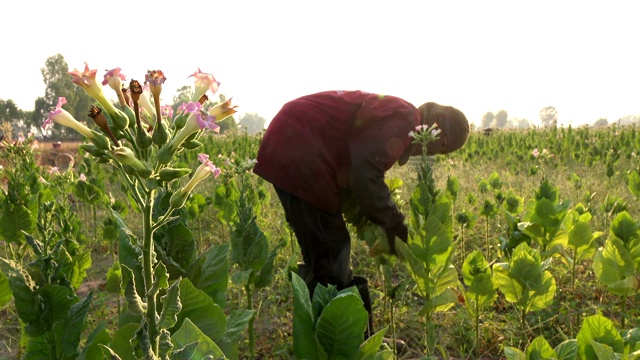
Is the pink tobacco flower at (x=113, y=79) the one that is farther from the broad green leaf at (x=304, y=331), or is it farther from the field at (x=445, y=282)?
the broad green leaf at (x=304, y=331)

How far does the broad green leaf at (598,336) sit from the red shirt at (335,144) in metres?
1.18

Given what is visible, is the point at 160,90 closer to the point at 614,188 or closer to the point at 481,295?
the point at 481,295

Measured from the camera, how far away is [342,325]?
1256mm

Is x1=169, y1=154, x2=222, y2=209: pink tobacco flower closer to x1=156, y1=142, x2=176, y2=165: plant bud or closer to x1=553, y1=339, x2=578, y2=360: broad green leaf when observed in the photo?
x1=156, y1=142, x2=176, y2=165: plant bud

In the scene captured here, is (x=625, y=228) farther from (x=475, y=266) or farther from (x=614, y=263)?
(x=475, y=266)

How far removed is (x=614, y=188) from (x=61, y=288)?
22.2 feet

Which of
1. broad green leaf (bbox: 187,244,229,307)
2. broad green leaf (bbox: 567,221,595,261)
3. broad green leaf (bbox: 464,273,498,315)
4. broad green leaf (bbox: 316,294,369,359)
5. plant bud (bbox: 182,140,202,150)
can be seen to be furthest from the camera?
broad green leaf (bbox: 567,221,595,261)

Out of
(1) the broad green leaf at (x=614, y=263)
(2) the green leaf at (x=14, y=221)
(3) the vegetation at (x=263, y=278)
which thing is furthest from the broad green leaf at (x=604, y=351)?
(2) the green leaf at (x=14, y=221)

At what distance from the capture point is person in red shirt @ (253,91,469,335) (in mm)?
2365

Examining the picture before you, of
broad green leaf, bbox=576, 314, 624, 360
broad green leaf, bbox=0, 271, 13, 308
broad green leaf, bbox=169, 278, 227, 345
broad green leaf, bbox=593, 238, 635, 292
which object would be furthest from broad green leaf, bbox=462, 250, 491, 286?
broad green leaf, bbox=0, 271, 13, 308

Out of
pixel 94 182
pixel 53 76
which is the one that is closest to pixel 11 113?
pixel 53 76

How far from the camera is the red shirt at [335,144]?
2361 millimetres

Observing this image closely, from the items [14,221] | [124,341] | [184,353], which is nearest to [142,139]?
[184,353]

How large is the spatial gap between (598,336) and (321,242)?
1.52m
